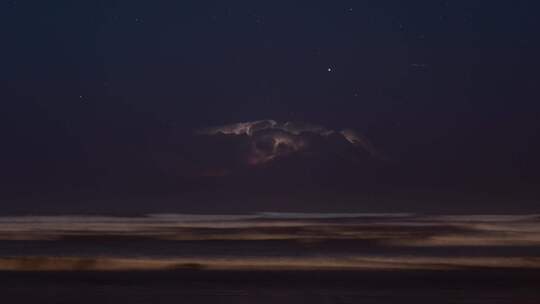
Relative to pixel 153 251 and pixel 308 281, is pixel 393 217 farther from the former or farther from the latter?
pixel 308 281

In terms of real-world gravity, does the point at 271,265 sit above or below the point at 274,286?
above

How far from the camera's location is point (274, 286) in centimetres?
1938

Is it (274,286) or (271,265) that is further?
(271,265)

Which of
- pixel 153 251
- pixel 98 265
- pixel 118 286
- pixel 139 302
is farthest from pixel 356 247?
pixel 139 302

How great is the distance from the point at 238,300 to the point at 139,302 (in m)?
1.73

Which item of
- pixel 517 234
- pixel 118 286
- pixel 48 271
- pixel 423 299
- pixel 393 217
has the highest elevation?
pixel 393 217

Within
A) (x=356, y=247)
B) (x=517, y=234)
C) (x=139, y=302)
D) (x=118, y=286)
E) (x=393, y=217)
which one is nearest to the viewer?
(x=139, y=302)

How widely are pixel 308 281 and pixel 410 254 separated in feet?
22.8

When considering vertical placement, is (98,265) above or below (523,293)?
above

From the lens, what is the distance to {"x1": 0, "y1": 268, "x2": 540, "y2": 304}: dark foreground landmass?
17.4 meters

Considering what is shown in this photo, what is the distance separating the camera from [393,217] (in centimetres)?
5091

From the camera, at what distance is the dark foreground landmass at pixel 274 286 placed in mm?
17391

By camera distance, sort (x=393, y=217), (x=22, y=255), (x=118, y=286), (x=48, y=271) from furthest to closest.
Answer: (x=393, y=217), (x=22, y=255), (x=48, y=271), (x=118, y=286)

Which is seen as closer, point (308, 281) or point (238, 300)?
point (238, 300)
